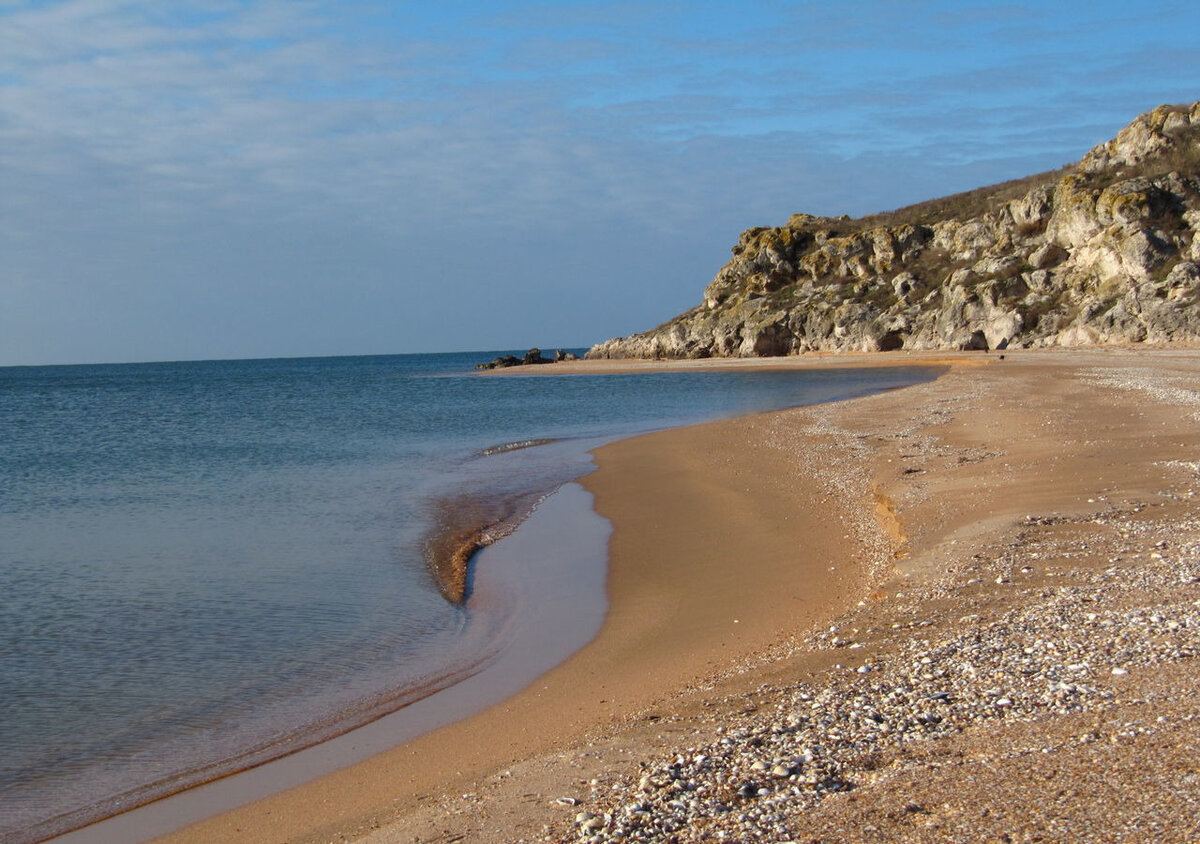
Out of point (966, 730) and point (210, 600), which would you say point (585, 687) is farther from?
point (210, 600)

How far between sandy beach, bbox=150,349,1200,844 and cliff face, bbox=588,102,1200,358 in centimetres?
4777

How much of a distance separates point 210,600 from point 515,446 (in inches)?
677

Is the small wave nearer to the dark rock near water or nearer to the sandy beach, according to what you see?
the sandy beach

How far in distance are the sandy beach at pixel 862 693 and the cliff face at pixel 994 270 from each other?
157 ft

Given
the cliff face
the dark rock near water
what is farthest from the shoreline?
the dark rock near water

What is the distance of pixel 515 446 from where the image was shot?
92.9 feet

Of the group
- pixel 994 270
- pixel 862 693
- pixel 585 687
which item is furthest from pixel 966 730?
pixel 994 270

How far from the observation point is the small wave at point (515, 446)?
88.2 feet

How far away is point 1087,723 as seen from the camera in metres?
5.45

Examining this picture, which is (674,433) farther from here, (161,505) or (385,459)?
(161,505)

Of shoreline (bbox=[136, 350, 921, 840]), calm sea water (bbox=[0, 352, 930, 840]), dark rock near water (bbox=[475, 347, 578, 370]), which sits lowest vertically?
shoreline (bbox=[136, 350, 921, 840])

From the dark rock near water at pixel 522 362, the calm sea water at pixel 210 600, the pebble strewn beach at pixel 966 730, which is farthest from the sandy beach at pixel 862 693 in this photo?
the dark rock near water at pixel 522 362

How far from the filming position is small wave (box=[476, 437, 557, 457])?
88.2 feet

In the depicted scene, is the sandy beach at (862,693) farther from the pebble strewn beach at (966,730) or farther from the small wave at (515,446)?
the small wave at (515,446)
